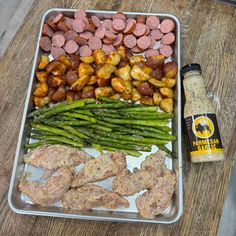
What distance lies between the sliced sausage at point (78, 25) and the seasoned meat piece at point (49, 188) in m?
0.95

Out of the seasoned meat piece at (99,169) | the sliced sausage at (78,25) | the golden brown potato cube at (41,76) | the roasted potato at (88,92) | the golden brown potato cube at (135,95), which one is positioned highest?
the sliced sausage at (78,25)

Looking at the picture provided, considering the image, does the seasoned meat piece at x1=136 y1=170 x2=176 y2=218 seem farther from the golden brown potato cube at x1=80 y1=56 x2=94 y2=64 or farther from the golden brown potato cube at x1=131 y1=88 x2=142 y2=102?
the golden brown potato cube at x1=80 y1=56 x2=94 y2=64

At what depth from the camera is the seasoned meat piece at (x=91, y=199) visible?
1.80 meters

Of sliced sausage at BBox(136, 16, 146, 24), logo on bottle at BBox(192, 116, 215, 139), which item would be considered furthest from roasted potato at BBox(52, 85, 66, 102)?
logo on bottle at BBox(192, 116, 215, 139)

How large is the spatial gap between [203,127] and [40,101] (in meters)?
0.98

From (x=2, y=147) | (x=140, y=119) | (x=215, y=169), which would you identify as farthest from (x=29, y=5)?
(x=215, y=169)

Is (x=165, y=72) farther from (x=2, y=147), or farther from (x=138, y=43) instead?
(x=2, y=147)

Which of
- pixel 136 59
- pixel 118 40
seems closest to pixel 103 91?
pixel 136 59

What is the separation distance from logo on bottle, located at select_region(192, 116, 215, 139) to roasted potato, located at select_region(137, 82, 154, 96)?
343 millimetres

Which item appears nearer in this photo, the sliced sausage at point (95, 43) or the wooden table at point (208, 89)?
the wooden table at point (208, 89)

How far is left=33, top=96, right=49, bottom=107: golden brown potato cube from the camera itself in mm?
2056

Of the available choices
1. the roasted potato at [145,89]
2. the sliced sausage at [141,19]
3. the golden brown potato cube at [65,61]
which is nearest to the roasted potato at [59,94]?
the golden brown potato cube at [65,61]

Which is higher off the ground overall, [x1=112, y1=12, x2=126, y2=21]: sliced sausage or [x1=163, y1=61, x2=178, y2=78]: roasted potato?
[x1=112, y1=12, x2=126, y2=21]: sliced sausage

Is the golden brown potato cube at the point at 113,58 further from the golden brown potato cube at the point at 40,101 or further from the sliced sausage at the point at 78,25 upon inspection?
the golden brown potato cube at the point at 40,101
